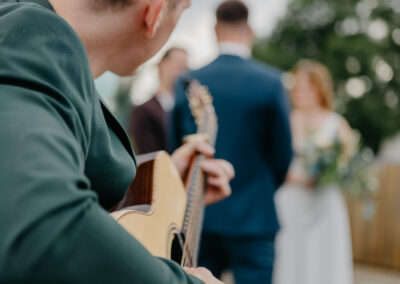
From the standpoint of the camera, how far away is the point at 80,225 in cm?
53

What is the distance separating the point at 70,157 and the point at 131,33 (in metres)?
0.47

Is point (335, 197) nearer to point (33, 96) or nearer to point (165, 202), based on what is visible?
point (165, 202)

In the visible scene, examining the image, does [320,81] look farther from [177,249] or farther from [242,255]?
[177,249]

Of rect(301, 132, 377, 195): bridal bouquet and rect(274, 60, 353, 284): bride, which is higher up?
rect(301, 132, 377, 195): bridal bouquet

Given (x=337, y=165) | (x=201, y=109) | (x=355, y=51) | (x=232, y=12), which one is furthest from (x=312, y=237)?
(x=355, y=51)

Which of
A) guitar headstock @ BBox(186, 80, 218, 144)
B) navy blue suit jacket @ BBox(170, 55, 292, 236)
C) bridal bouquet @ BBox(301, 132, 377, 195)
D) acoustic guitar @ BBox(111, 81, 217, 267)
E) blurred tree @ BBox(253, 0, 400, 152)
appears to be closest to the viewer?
acoustic guitar @ BBox(111, 81, 217, 267)

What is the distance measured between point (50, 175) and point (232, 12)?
8.55 ft

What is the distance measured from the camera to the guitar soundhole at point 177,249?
119 centimetres

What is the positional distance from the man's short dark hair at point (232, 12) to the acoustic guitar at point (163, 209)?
4.84ft

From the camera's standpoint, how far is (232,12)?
9.59 feet

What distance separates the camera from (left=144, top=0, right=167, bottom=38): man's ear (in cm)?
92

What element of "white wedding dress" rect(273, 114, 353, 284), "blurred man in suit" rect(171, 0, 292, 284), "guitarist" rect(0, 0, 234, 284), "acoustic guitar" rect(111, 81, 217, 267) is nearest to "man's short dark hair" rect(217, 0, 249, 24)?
"blurred man in suit" rect(171, 0, 292, 284)

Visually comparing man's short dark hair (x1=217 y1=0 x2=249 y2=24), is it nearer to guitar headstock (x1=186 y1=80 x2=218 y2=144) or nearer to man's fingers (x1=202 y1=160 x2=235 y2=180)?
guitar headstock (x1=186 y1=80 x2=218 y2=144)

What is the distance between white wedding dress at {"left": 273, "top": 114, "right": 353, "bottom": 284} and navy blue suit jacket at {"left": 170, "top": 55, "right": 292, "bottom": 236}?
5.10ft
